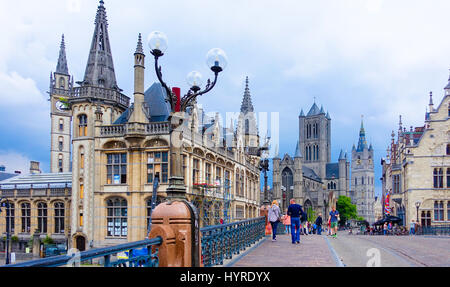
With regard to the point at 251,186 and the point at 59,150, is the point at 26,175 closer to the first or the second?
the point at 59,150

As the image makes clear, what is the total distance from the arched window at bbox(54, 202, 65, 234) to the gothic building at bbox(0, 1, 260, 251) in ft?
0.29

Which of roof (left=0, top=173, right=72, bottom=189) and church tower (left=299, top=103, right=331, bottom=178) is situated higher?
Answer: church tower (left=299, top=103, right=331, bottom=178)

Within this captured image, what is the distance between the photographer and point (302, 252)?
14242 mm

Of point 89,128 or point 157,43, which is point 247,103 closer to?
point 89,128

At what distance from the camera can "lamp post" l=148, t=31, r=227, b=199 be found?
875 cm

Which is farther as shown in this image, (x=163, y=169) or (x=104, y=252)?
(x=163, y=169)

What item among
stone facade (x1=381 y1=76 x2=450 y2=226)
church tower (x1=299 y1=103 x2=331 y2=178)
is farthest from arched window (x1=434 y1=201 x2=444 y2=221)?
church tower (x1=299 y1=103 x2=331 y2=178)

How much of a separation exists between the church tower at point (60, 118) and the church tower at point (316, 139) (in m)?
89.6

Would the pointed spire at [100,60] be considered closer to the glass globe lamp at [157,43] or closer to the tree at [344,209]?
the glass globe lamp at [157,43]

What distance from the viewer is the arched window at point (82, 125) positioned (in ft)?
108

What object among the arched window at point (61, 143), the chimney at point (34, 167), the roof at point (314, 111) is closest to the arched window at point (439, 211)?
the chimney at point (34, 167)

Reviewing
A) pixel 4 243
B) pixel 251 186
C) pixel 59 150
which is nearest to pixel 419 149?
pixel 251 186

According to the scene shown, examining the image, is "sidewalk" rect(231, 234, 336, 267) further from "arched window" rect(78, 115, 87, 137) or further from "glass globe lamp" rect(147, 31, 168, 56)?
"arched window" rect(78, 115, 87, 137)

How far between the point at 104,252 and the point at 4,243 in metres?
43.0
